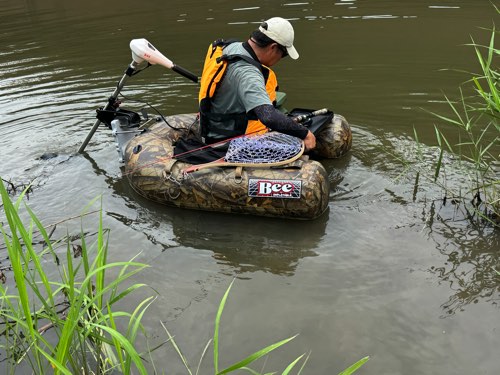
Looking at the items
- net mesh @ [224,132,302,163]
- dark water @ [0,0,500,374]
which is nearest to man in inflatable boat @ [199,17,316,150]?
net mesh @ [224,132,302,163]

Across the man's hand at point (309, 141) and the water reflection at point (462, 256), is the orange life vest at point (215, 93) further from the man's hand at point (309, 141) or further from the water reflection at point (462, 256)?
the water reflection at point (462, 256)

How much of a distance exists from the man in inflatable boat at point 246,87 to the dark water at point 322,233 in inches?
32.4

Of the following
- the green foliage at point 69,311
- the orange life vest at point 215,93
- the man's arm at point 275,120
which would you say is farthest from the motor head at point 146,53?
the green foliage at point 69,311

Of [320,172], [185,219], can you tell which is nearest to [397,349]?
[320,172]

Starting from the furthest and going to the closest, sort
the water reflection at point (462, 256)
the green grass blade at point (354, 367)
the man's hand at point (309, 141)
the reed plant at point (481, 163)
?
the man's hand at point (309, 141) → the reed plant at point (481, 163) → the water reflection at point (462, 256) → the green grass blade at point (354, 367)

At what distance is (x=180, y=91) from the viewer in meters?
7.60

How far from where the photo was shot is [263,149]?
13.9 feet

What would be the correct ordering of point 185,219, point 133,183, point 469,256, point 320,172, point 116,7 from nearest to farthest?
point 469,256 < point 320,172 < point 185,219 < point 133,183 < point 116,7

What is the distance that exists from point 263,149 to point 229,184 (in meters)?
0.41

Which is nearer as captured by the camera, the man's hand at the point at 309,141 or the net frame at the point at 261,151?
the net frame at the point at 261,151

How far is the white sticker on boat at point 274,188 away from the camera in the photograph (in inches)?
157

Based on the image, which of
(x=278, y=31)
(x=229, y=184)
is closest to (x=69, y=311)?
A: (x=229, y=184)

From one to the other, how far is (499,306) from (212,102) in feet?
9.10

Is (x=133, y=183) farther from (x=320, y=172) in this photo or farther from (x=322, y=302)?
(x=322, y=302)
